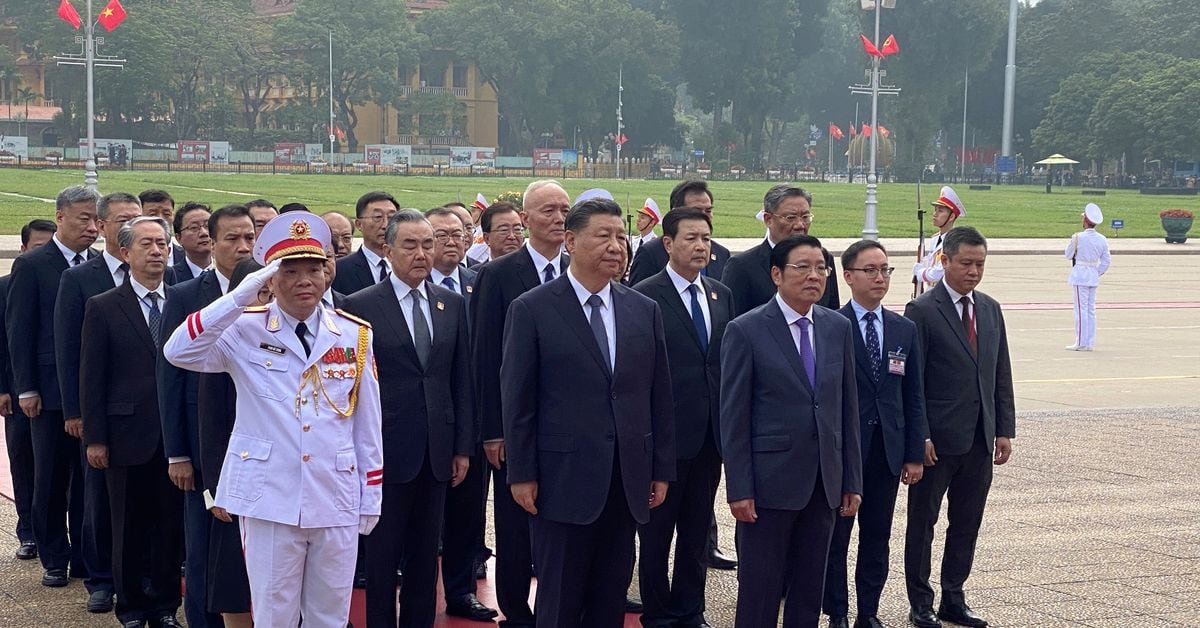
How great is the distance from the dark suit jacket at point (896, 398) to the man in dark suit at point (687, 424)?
662mm

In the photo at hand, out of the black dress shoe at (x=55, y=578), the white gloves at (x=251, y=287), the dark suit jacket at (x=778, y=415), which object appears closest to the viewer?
the white gloves at (x=251, y=287)

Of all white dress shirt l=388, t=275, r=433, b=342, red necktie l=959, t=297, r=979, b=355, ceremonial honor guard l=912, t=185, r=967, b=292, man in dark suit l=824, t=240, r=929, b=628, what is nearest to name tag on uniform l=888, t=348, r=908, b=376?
man in dark suit l=824, t=240, r=929, b=628

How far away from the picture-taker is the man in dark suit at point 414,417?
5984 millimetres

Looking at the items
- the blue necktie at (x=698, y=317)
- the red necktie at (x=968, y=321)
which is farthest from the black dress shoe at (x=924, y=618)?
the blue necktie at (x=698, y=317)

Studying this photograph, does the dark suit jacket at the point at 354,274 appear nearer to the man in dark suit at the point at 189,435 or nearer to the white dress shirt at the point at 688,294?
the man in dark suit at the point at 189,435

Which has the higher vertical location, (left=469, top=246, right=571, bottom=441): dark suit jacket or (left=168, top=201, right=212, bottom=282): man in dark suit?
(left=168, top=201, right=212, bottom=282): man in dark suit

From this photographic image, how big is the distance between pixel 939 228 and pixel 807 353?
652cm

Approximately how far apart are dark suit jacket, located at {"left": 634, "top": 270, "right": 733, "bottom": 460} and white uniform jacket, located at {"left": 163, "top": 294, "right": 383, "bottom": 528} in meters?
2.07

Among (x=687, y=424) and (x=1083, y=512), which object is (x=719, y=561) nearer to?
(x=687, y=424)

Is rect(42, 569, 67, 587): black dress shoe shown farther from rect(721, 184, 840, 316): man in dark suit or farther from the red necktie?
the red necktie

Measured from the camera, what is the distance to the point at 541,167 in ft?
304

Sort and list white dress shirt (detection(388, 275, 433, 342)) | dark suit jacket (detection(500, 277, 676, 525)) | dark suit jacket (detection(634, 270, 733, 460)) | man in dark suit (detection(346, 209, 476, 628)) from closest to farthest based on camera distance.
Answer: dark suit jacket (detection(500, 277, 676, 525)) < man in dark suit (detection(346, 209, 476, 628)) < white dress shirt (detection(388, 275, 433, 342)) < dark suit jacket (detection(634, 270, 733, 460))

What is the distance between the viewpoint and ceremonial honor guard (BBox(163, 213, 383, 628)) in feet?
15.4

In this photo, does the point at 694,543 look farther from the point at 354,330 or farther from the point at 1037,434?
the point at 1037,434
